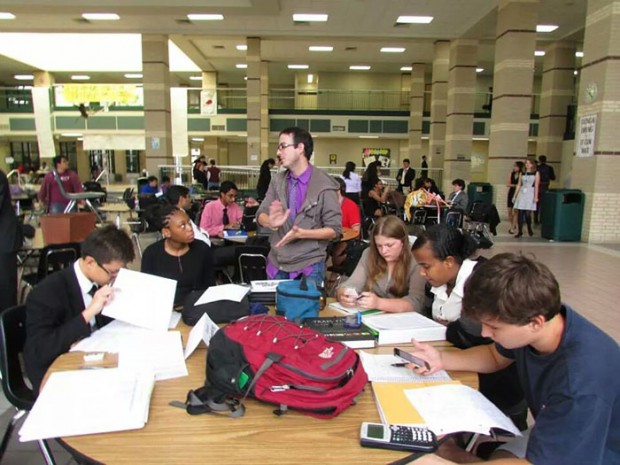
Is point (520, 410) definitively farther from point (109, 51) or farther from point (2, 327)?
point (109, 51)

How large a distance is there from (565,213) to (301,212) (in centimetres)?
802

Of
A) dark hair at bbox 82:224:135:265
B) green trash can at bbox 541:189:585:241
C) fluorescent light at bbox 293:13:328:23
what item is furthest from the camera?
fluorescent light at bbox 293:13:328:23

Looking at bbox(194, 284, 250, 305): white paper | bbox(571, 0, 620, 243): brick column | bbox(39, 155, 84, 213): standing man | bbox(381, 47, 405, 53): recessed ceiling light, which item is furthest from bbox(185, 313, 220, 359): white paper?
bbox(381, 47, 405, 53): recessed ceiling light

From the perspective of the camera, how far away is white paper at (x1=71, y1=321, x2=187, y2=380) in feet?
5.60

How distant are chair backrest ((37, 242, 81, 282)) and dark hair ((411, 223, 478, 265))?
3.06m

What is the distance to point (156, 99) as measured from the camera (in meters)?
14.7

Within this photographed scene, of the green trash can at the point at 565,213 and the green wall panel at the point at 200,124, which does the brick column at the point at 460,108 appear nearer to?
the green trash can at the point at 565,213

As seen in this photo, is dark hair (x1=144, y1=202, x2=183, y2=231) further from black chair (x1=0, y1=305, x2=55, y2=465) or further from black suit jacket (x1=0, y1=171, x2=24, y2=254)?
black suit jacket (x1=0, y1=171, x2=24, y2=254)

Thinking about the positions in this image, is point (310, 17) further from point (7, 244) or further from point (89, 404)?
point (89, 404)

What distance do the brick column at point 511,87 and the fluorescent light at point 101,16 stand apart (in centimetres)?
970

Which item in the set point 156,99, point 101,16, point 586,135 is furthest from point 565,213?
point 101,16

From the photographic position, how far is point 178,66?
73.0 ft

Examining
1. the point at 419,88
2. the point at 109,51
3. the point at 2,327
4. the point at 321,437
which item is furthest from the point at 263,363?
the point at 109,51

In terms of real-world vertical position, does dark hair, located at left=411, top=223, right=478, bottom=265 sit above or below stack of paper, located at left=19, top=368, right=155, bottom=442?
above
